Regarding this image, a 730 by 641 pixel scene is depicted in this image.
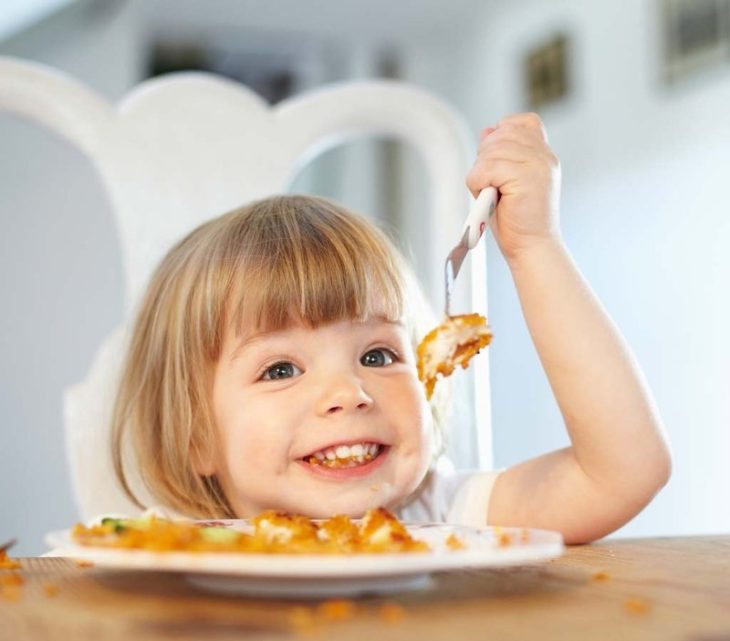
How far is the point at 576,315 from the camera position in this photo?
33.0 inches

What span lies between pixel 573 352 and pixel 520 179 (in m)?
0.14

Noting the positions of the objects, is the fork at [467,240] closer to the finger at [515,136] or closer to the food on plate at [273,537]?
the finger at [515,136]

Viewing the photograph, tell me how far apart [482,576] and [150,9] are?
3544 mm

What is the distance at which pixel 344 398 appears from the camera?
2.76ft

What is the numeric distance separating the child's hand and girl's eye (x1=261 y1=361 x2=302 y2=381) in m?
0.21

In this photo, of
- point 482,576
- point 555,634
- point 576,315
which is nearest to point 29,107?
point 576,315

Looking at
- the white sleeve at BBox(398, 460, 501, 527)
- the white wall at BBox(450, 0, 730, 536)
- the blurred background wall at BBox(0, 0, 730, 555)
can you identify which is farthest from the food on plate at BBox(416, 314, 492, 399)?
the white wall at BBox(450, 0, 730, 536)

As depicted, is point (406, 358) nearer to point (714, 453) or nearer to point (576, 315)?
point (576, 315)

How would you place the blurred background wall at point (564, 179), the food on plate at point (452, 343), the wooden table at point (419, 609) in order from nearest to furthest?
the wooden table at point (419, 609) → the food on plate at point (452, 343) → the blurred background wall at point (564, 179)

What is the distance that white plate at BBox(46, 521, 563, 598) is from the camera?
0.45 meters

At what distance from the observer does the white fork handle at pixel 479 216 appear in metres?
0.72

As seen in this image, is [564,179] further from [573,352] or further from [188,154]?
[573,352]

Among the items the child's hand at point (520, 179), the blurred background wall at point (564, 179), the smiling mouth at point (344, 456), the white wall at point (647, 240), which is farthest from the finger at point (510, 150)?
the white wall at point (647, 240)

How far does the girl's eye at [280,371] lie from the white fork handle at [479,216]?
22 cm
